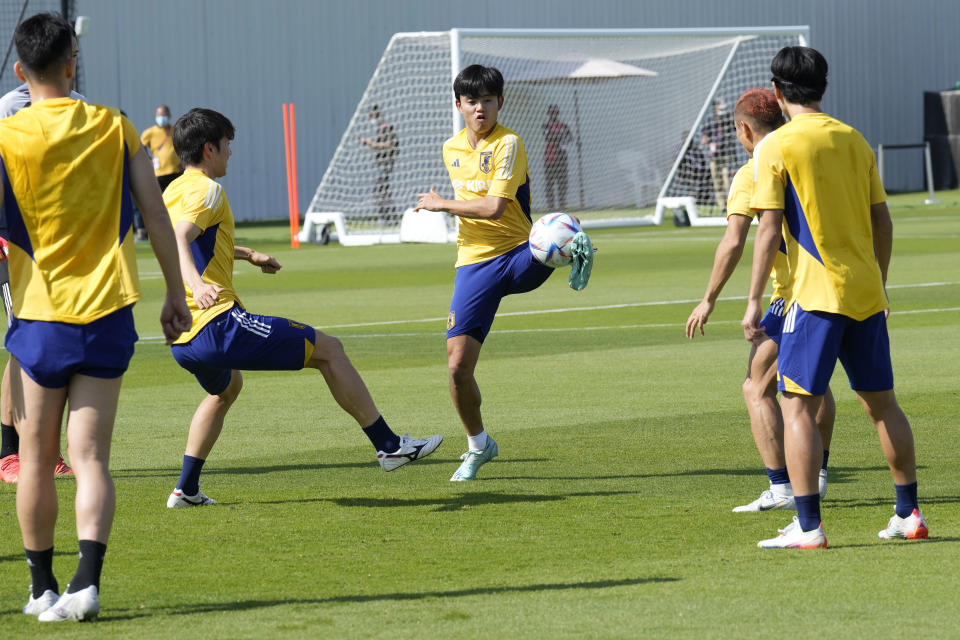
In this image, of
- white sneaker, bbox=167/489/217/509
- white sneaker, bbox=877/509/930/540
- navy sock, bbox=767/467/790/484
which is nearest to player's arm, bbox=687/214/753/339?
navy sock, bbox=767/467/790/484

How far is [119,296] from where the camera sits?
507 cm

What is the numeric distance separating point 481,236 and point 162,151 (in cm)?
2154

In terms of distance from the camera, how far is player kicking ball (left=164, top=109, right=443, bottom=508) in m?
7.02

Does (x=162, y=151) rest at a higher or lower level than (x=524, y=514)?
higher

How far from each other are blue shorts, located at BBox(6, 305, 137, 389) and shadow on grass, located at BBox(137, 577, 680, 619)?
82 cm

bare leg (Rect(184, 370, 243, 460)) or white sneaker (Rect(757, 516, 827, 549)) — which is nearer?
white sneaker (Rect(757, 516, 827, 549))

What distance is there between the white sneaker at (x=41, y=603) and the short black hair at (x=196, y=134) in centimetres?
261

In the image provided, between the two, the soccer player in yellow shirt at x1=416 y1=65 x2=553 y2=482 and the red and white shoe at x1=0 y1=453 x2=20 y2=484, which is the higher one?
the soccer player in yellow shirt at x1=416 y1=65 x2=553 y2=482

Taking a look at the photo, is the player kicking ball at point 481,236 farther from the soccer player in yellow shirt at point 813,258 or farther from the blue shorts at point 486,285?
the soccer player in yellow shirt at point 813,258

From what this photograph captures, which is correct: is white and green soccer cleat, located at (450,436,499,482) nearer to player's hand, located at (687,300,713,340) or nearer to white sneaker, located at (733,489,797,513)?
white sneaker, located at (733,489,797,513)

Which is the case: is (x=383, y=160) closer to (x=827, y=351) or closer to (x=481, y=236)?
(x=481, y=236)

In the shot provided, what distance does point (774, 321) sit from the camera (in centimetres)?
682

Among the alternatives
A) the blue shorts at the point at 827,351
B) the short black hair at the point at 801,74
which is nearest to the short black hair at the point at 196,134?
the short black hair at the point at 801,74

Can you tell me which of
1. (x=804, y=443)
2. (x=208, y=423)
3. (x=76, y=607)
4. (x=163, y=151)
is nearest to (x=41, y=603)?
(x=76, y=607)
